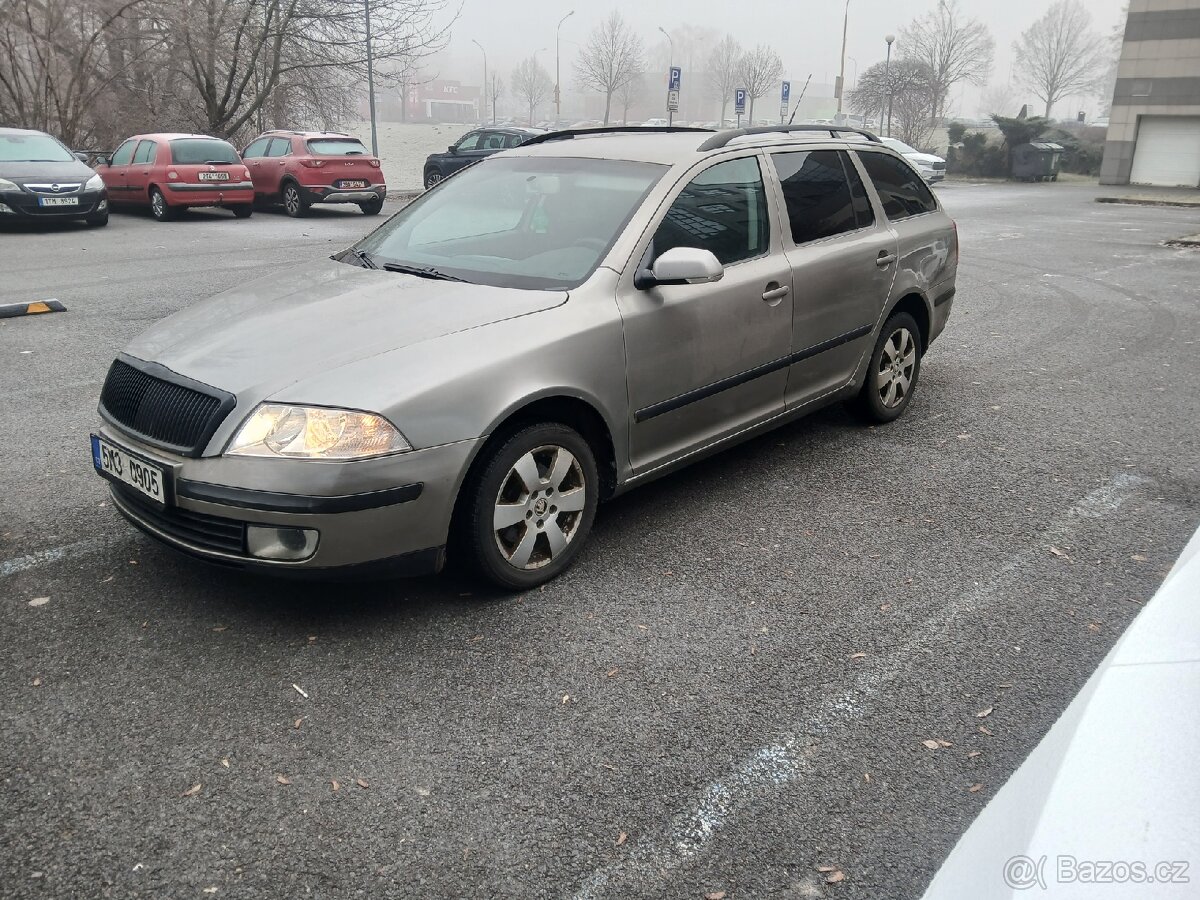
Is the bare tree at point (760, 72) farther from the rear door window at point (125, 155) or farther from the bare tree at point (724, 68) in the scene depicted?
the rear door window at point (125, 155)

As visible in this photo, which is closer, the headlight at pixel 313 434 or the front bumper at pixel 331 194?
the headlight at pixel 313 434

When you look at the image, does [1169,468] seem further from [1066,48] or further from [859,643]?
[1066,48]

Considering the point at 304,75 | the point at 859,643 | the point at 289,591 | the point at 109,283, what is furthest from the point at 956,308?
the point at 304,75

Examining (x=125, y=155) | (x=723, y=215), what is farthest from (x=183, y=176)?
(x=723, y=215)

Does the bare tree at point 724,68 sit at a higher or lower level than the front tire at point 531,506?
higher

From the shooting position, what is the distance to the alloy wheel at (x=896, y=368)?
5699mm

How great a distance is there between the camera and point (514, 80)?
150 m

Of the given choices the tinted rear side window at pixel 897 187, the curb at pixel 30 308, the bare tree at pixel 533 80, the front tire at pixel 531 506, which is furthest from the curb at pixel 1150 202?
the bare tree at pixel 533 80

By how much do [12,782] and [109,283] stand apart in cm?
918

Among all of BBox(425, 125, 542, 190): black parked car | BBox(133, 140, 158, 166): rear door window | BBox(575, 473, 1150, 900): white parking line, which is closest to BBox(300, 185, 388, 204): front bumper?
BBox(133, 140, 158, 166): rear door window

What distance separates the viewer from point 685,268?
395cm

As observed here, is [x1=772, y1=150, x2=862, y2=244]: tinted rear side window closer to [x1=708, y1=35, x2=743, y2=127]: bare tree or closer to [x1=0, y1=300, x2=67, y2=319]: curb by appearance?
[x1=0, y1=300, x2=67, y2=319]: curb

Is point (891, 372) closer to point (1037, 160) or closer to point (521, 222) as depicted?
point (521, 222)

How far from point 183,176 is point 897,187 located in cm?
1453
